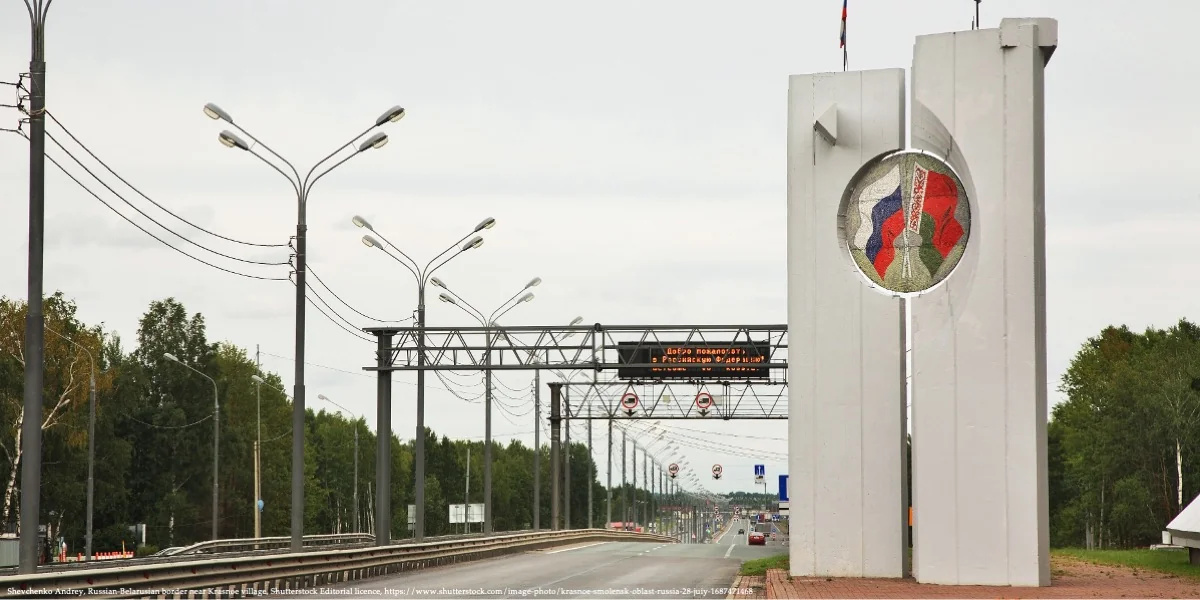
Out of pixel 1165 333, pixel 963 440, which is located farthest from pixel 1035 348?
pixel 1165 333

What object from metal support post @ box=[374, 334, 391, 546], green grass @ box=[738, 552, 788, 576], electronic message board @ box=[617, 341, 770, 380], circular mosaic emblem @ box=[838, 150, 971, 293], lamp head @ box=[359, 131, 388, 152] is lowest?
green grass @ box=[738, 552, 788, 576]

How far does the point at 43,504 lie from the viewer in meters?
66.6

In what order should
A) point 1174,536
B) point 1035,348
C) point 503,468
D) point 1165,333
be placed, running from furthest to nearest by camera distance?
point 503,468 → point 1165,333 → point 1174,536 → point 1035,348

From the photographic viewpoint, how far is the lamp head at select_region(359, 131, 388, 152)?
3025 cm

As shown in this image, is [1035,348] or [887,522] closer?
[1035,348]

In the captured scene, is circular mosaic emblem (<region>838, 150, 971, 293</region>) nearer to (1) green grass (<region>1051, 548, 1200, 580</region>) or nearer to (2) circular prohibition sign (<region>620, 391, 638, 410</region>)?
(1) green grass (<region>1051, 548, 1200, 580</region>)

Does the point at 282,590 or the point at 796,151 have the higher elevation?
the point at 796,151

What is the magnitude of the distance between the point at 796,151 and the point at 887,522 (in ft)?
23.3

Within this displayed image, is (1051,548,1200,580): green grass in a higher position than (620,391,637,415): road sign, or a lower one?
lower

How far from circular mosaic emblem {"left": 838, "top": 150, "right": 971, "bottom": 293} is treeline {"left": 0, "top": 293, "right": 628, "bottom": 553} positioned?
39687mm

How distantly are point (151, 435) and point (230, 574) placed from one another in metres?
64.5

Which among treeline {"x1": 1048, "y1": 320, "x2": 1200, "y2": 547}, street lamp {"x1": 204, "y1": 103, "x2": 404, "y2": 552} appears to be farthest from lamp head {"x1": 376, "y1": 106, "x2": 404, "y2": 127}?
treeline {"x1": 1048, "y1": 320, "x2": 1200, "y2": 547}

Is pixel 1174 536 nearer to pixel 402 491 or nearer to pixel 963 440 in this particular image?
pixel 963 440

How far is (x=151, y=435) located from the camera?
85.4 meters
